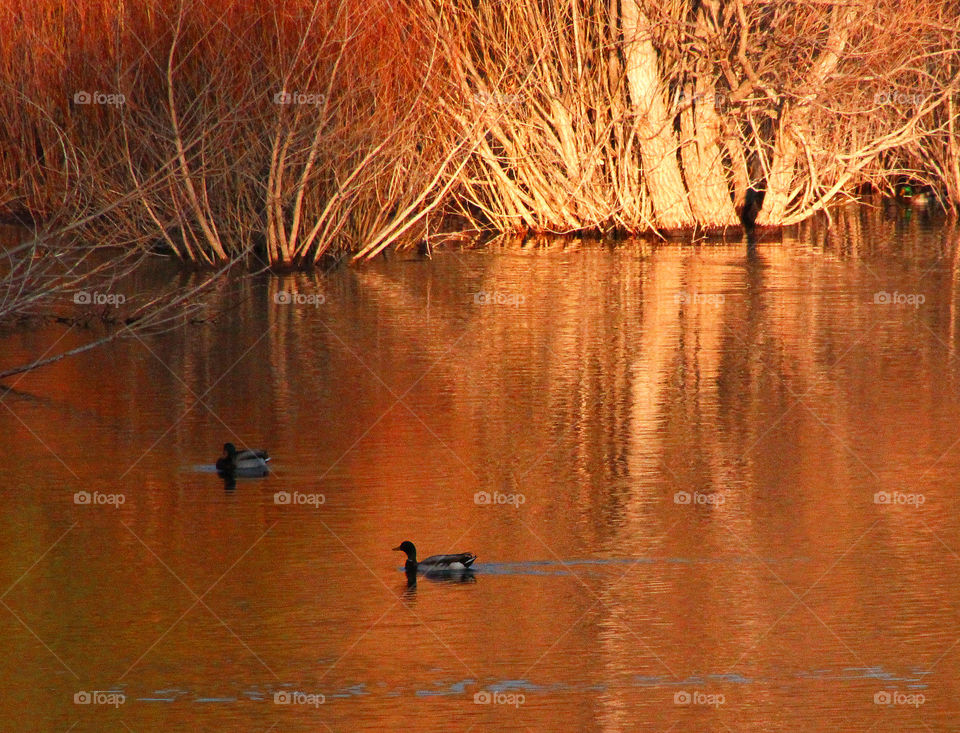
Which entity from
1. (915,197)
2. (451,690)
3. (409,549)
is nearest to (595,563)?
(409,549)

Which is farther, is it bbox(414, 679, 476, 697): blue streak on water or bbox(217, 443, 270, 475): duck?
bbox(217, 443, 270, 475): duck

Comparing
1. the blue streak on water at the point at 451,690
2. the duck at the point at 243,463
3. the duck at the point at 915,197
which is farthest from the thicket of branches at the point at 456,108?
the blue streak on water at the point at 451,690

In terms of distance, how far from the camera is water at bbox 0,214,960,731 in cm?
716

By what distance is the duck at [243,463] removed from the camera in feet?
36.8

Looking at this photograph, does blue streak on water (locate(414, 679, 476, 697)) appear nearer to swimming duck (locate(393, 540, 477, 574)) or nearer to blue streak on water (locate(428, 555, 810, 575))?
swimming duck (locate(393, 540, 477, 574))

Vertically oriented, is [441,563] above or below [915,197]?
below

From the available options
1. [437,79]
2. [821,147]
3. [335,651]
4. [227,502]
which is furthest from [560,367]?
[821,147]

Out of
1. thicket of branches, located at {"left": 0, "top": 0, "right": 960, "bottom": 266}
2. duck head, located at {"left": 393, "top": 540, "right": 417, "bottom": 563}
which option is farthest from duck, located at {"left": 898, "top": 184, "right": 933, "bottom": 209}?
duck head, located at {"left": 393, "top": 540, "right": 417, "bottom": 563}

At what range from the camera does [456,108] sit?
27312 mm

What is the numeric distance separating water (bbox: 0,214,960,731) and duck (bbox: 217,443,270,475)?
8.0 inches

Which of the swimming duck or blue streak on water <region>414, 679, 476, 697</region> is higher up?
the swimming duck

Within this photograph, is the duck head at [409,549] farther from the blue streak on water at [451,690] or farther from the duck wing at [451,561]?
the blue streak on water at [451,690]

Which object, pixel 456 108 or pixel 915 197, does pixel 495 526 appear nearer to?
pixel 456 108

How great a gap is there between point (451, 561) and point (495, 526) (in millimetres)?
1062
